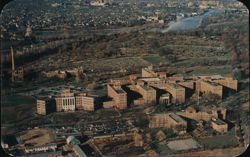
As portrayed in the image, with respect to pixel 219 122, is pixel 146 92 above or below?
above

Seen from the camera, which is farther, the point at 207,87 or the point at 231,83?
the point at 231,83

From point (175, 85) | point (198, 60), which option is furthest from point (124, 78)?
point (198, 60)

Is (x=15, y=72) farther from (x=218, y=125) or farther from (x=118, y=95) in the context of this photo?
(x=218, y=125)

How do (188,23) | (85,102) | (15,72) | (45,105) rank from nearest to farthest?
(15,72) → (45,105) → (85,102) → (188,23)

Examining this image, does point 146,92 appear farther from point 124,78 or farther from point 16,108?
point 16,108

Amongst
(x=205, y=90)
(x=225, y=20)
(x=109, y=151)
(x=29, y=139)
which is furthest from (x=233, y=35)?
(x=29, y=139)

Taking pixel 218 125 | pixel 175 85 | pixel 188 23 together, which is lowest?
pixel 218 125

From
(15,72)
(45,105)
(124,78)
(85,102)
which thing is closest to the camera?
(15,72)

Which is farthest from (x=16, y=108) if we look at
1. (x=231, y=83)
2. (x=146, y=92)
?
(x=231, y=83)

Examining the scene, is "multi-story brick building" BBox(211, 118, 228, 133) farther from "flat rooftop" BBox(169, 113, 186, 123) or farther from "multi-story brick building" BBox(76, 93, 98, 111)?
"multi-story brick building" BBox(76, 93, 98, 111)
